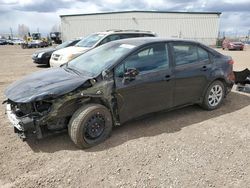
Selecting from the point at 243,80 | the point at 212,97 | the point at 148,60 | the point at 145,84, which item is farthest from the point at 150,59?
the point at 243,80

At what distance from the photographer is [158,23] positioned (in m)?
34.6

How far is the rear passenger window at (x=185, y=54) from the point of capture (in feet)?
14.8

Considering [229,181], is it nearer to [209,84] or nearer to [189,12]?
[209,84]

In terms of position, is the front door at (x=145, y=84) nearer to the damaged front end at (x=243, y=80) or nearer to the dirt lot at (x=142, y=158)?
the dirt lot at (x=142, y=158)

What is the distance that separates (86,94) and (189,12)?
112 ft

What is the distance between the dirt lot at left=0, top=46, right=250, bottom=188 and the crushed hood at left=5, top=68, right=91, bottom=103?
80 centimetres

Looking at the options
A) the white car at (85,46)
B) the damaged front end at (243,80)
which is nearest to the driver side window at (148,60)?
the damaged front end at (243,80)

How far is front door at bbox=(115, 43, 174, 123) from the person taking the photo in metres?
3.88

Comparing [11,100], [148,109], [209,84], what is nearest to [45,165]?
[11,100]

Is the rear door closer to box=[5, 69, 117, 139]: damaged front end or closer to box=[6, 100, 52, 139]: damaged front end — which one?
box=[5, 69, 117, 139]: damaged front end

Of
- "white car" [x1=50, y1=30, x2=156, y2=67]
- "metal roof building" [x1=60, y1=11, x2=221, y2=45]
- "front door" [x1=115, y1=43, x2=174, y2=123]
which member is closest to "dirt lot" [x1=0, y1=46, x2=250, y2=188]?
"front door" [x1=115, y1=43, x2=174, y2=123]

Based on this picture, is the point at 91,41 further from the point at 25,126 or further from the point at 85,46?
the point at 25,126

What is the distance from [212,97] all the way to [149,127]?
1.74m

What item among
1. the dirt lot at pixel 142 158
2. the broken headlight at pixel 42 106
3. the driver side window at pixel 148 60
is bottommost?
the dirt lot at pixel 142 158
